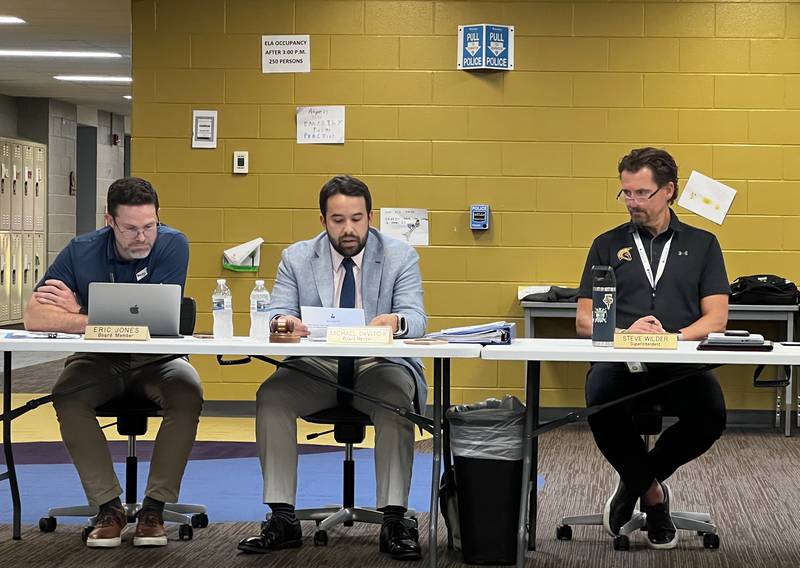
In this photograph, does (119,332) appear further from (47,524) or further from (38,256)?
(38,256)

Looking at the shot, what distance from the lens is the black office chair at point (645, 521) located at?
3803mm

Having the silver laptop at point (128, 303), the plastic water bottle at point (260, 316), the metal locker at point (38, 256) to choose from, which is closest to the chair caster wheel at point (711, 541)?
the plastic water bottle at point (260, 316)

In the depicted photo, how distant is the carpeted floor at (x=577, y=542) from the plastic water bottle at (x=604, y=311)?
71cm

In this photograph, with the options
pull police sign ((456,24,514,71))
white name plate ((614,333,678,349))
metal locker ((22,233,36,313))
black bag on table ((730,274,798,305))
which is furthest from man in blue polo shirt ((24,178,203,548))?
metal locker ((22,233,36,313))

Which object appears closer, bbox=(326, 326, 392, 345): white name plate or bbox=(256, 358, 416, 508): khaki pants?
bbox=(326, 326, 392, 345): white name plate

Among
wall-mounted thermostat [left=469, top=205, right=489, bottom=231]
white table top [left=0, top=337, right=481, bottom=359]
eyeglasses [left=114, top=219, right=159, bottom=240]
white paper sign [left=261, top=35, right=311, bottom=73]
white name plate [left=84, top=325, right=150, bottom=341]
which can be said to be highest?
white paper sign [left=261, top=35, right=311, bottom=73]

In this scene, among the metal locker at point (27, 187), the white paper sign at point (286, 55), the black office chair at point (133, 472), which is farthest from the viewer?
the metal locker at point (27, 187)

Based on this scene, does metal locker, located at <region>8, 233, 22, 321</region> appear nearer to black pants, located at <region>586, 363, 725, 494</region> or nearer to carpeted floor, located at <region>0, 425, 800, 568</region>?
carpeted floor, located at <region>0, 425, 800, 568</region>

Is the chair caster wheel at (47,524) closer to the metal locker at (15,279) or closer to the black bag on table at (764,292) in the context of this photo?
A: the black bag on table at (764,292)

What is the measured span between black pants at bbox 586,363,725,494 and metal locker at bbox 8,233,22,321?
1065cm

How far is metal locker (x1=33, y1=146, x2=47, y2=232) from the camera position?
45.5 ft

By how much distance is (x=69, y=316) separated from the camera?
12.5ft

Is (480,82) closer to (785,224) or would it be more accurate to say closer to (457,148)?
(457,148)

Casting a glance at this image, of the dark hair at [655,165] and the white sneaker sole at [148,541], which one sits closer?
the white sneaker sole at [148,541]
